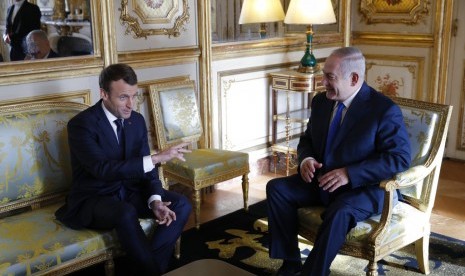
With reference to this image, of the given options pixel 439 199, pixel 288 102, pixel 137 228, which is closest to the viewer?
pixel 137 228

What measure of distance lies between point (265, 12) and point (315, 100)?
182cm

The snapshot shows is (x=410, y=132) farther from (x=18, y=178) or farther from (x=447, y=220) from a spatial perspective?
(x=18, y=178)

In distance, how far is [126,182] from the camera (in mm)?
2438

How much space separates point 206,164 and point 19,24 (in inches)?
50.4

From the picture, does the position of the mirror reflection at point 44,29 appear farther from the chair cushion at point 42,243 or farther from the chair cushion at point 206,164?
the chair cushion at point 42,243

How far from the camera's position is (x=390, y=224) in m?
2.28

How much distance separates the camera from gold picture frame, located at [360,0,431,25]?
440cm

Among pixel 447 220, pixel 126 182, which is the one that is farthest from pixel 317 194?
pixel 447 220

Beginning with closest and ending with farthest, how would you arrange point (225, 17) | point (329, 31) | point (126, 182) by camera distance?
1. point (126, 182)
2. point (225, 17)
3. point (329, 31)

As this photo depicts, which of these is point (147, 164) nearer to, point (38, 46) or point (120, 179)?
point (120, 179)

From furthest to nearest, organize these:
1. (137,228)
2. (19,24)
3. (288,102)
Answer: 1. (288,102)
2. (19,24)
3. (137,228)

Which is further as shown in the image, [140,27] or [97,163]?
[140,27]

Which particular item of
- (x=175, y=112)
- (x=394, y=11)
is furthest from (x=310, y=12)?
(x=175, y=112)

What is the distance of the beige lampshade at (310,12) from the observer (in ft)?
12.6
